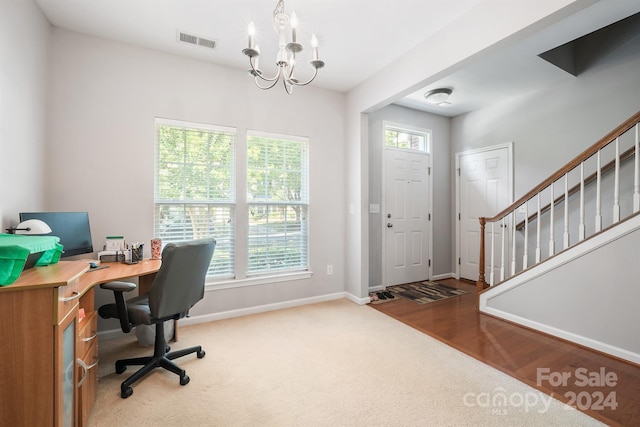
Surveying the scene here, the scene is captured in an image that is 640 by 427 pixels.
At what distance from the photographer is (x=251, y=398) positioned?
6.00ft

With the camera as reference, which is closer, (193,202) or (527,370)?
(527,370)

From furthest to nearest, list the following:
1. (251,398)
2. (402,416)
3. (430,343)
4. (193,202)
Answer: (193,202)
(430,343)
(251,398)
(402,416)

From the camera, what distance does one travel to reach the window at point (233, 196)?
9.52 ft

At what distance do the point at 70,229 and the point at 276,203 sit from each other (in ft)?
6.22

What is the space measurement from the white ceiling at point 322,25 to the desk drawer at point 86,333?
2.34 meters

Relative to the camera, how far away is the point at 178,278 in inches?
75.8

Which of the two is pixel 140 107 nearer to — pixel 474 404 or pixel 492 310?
pixel 474 404

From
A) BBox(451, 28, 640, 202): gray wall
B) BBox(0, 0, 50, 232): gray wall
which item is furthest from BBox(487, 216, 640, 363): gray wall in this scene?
BBox(0, 0, 50, 232): gray wall

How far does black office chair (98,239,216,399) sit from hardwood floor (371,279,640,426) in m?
2.22

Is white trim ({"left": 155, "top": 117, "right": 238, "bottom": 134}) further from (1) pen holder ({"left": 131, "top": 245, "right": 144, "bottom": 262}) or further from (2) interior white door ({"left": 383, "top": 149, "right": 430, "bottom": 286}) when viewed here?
(2) interior white door ({"left": 383, "top": 149, "right": 430, "bottom": 286})

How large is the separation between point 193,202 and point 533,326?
12.2ft

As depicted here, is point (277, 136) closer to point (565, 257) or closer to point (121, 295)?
point (121, 295)

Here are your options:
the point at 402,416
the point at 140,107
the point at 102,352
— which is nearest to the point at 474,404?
the point at 402,416

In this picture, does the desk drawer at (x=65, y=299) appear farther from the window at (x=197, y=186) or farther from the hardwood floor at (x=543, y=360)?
the hardwood floor at (x=543, y=360)
